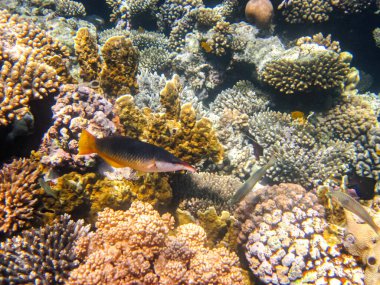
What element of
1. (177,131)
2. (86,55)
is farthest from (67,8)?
(177,131)

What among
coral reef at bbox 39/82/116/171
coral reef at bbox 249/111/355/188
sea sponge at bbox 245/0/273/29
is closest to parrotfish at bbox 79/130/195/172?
coral reef at bbox 39/82/116/171

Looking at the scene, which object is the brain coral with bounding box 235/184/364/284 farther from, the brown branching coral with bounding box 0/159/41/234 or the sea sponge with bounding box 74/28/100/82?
the sea sponge with bounding box 74/28/100/82

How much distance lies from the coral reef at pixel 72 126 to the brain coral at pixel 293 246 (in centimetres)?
259

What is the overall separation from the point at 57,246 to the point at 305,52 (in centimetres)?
690

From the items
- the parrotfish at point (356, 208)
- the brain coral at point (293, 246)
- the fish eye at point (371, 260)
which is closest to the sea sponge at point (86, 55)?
the brain coral at point (293, 246)

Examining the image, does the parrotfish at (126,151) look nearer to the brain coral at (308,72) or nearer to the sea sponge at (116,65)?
the sea sponge at (116,65)

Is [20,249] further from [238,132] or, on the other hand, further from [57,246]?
[238,132]

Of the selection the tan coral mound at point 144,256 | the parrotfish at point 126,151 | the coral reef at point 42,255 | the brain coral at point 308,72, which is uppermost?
the brain coral at point 308,72

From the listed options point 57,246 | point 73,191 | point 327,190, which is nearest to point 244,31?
point 327,190

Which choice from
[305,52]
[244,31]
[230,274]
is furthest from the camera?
[244,31]

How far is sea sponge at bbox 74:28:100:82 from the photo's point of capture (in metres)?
5.00

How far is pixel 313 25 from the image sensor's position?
8.72 meters

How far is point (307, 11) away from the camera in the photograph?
8.20 m

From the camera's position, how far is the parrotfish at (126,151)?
2.45 m
